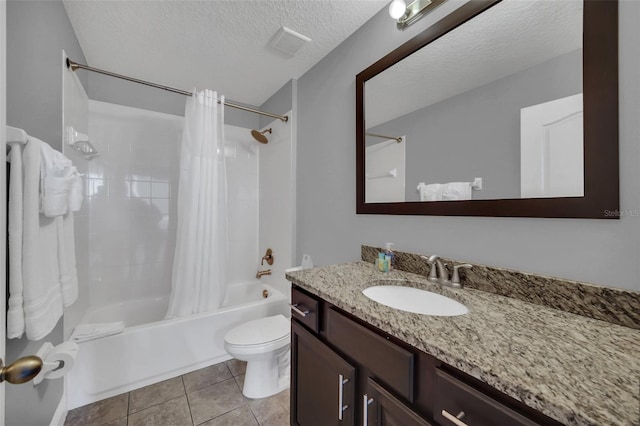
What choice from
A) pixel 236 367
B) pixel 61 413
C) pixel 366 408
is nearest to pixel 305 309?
pixel 366 408

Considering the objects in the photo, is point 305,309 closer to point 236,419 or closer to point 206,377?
point 236,419

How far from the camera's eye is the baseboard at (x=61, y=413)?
1.28 meters

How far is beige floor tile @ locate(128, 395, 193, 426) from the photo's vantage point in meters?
1.36

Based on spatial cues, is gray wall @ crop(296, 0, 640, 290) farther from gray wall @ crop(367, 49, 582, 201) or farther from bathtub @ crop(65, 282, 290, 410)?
bathtub @ crop(65, 282, 290, 410)

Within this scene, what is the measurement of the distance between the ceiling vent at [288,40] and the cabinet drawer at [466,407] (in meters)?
1.86

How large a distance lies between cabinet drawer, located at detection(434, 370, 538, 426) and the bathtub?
1664mm

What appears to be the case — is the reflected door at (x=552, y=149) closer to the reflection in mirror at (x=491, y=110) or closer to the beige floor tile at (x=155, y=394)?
Result: the reflection in mirror at (x=491, y=110)

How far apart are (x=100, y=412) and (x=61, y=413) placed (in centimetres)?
18

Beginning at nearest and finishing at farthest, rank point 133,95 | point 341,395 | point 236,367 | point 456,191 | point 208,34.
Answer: point 341,395 → point 456,191 → point 208,34 → point 236,367 → point 133,95

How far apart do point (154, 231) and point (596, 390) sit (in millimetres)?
2789

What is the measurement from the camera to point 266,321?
1770 millimetres

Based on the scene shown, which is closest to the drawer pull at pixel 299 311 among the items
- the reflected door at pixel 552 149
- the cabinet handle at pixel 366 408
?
the cabinet handle at pixel 366 408

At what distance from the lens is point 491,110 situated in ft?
3.15

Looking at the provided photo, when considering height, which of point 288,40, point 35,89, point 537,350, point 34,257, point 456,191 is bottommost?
point 537,350
